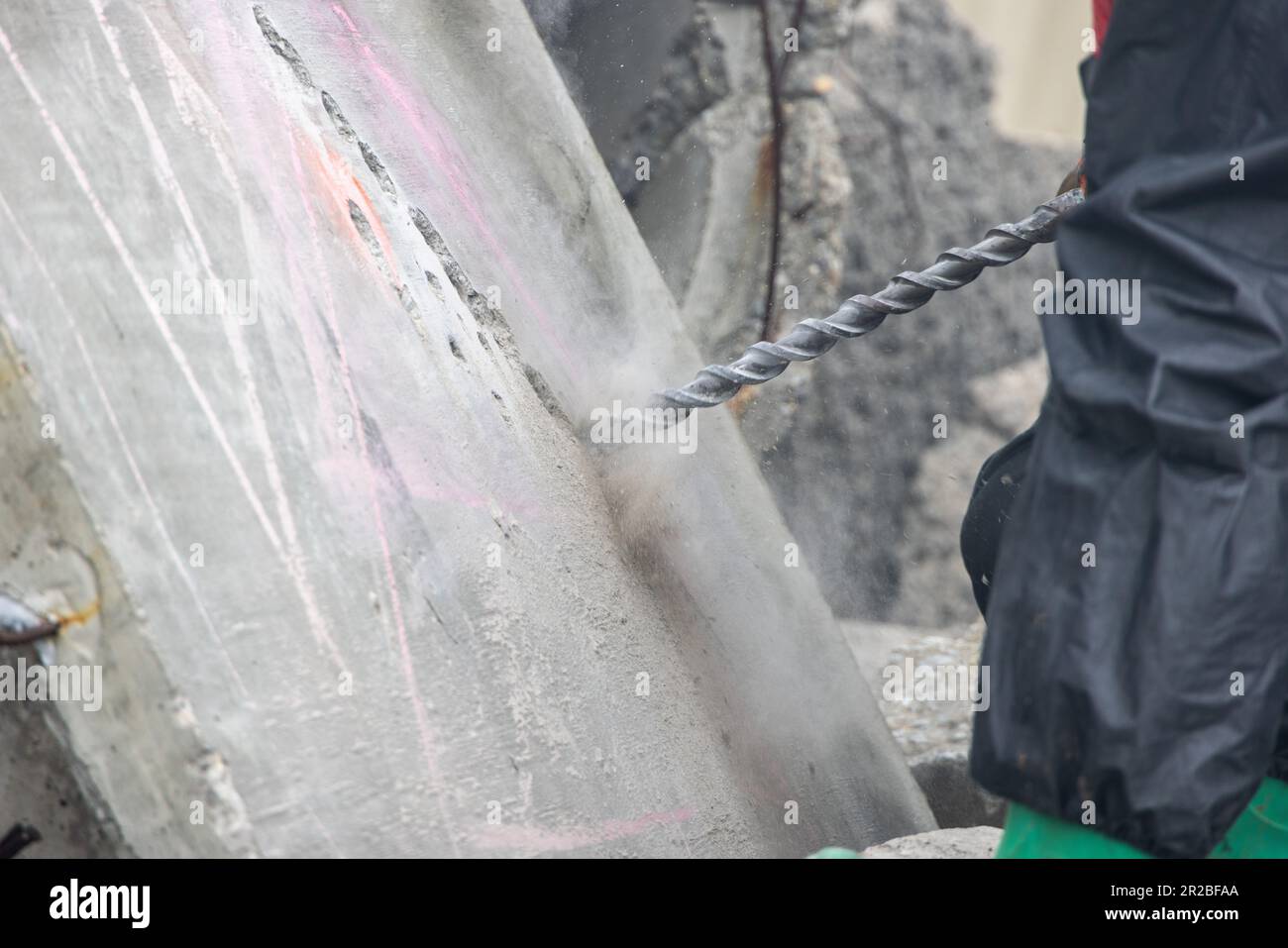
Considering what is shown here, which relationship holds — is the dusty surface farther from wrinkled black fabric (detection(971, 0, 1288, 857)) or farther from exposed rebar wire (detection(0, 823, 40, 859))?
exposed rebar wire (detection(0, 823, 40, 859))

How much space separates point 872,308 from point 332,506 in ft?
2.78

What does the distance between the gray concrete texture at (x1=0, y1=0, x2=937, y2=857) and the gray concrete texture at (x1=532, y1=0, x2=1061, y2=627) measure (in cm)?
116

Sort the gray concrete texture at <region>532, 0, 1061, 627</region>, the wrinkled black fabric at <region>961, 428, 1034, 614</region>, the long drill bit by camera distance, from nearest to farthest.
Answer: the wrinkled black fabric at <region>961, 428, 1034, 614</region>
the long drill bit
the gray concrete texture at <region>532, 0, 1061, 627</region>

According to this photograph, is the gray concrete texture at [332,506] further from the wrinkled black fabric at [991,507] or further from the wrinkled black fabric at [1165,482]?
the wrinkled black fabric at [1165,482]

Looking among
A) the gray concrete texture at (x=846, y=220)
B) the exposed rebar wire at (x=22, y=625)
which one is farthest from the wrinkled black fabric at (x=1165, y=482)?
the gray concrete texture at (x=846, y=220)

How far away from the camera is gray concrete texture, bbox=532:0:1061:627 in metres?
3.53

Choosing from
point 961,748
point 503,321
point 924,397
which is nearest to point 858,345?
point 924,397

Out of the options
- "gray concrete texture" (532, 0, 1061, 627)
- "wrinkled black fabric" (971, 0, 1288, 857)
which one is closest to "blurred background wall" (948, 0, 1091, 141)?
"gray concrete texture" (532, 0, 1061, 627)

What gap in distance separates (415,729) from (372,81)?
1061 millimetres

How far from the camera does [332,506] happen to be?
134cm

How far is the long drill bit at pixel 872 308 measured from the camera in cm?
176

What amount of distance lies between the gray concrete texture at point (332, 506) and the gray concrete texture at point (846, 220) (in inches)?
45.8

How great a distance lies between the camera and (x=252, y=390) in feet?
4.36
